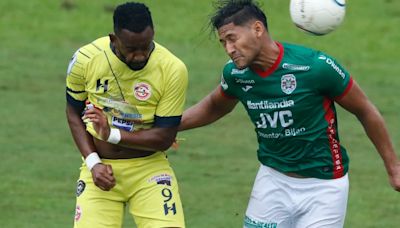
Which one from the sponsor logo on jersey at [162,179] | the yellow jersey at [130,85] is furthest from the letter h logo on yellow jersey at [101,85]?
the sponsor logo on jersey at [162,179]

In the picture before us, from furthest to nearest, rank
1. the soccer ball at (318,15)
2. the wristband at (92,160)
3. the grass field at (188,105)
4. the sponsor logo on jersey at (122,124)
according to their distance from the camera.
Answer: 1. the grass field at (188,105)
2. the soccer ball at (318,15)
3. the sponsor logo on jersey at (122,124)
4. the wristband at (92,160)

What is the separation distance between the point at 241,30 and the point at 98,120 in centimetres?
118

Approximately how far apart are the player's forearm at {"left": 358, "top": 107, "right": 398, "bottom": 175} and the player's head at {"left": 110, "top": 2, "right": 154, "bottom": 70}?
1598 millimetres

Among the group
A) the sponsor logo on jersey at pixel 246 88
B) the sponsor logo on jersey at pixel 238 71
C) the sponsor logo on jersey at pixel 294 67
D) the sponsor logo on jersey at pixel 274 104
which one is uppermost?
the sponsor logo on jersey at pixel 294 67

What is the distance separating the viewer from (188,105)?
18109mm

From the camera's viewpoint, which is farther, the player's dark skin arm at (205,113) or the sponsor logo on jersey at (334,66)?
the player's dark skin arm at (205,113)

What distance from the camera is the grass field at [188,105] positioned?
512 inches

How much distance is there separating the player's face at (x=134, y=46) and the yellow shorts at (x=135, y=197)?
80cm

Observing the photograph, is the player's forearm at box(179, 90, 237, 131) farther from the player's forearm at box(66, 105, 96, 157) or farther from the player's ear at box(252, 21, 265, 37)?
the player's ear at box(252, 21, 265, 37)

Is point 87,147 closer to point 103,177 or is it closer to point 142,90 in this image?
point 103,177

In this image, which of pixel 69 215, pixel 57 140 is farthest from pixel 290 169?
pixel 57 140

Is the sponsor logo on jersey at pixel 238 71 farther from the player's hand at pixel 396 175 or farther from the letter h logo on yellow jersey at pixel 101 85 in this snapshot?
the player's hand at pixel 396 175

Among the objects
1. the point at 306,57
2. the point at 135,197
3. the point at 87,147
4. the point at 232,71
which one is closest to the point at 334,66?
the point at 306,57

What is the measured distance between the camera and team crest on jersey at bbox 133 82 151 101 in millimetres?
9008
